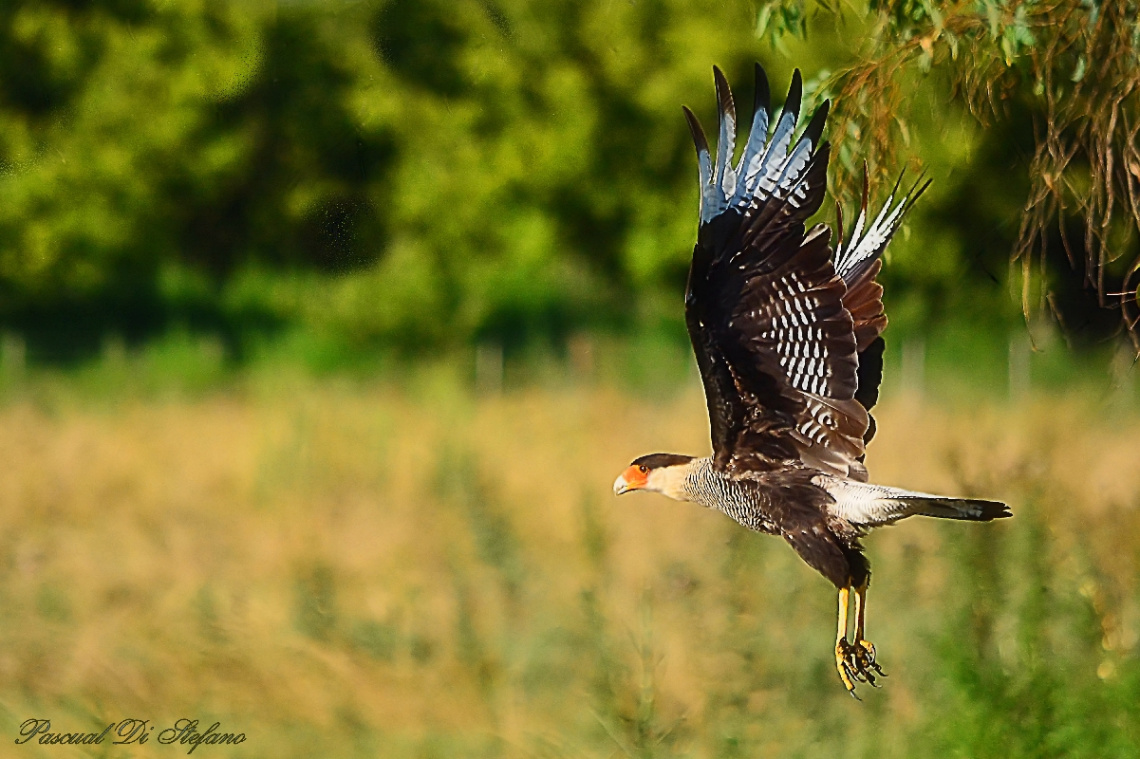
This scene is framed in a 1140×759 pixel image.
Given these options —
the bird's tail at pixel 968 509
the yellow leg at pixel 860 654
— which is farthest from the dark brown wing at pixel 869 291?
the bird's tail at pixel 968 509

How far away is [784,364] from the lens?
3.43 m

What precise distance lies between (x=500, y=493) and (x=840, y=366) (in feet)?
14.7

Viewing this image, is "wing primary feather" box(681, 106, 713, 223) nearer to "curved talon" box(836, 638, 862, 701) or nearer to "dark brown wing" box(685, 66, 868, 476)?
"dark brown wing" box(685, 66, 868, 476)

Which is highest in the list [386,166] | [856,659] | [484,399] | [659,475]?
[659,475]

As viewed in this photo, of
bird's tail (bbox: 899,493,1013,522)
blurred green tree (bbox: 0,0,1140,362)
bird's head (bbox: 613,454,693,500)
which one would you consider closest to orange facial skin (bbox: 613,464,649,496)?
bird's head (bbox: 613,454,693,500)

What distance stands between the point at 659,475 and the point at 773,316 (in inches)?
25.9

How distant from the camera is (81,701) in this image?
237 inches

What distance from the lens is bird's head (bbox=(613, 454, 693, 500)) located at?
3.79 metres

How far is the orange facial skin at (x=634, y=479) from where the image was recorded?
394 centimetres

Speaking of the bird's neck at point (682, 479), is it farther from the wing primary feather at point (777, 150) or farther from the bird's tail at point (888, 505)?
the wing primary feather at point (777, 150)

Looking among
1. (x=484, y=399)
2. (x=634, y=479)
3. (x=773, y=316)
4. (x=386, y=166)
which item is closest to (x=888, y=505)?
(x=773, y=316)

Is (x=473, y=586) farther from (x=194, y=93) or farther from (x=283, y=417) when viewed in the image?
(x=194, y=93)

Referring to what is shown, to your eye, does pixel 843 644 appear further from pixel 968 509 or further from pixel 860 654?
pixel 968 509

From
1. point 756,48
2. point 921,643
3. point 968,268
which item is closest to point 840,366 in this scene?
point 968,268
